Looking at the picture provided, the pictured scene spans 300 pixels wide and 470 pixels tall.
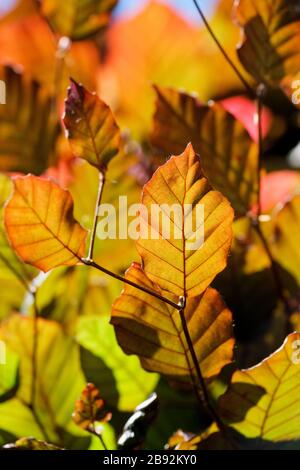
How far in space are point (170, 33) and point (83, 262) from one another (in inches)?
27.2

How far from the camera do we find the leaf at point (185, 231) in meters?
0.43

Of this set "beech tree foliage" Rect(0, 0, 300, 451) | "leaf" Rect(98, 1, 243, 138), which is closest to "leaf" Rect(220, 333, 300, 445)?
"beech tree foliage" Rect(0, 0, 300, 451)

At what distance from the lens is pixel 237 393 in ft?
1.59

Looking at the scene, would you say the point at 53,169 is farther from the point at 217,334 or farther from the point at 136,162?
the point at 217,334

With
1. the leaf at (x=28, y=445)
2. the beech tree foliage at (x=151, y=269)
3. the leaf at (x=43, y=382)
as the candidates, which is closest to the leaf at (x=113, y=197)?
the beech tree foliage at (x=151, y=269)

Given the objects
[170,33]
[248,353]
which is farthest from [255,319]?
[170,33]

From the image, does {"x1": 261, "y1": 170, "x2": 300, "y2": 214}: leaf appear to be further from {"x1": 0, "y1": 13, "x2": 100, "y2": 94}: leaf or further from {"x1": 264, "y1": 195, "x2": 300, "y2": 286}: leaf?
{"x1": 0, "y1": 13, "x2": 100, "y2": 94}: leaf

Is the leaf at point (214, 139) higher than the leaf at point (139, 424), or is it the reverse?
the leaf at point (214, 139)

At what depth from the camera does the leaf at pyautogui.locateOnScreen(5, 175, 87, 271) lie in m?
0.45

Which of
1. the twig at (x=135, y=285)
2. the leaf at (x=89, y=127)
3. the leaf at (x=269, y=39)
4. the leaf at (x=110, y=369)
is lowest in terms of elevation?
the leaf at (x=110, y=369)

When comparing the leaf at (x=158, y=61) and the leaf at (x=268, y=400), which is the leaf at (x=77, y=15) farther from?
the leaf at (x=268, y=400)

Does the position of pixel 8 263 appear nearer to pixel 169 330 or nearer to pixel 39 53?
pixel 169 330

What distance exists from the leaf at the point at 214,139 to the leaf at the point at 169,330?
0.13 metres

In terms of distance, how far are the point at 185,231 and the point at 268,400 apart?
130mm
